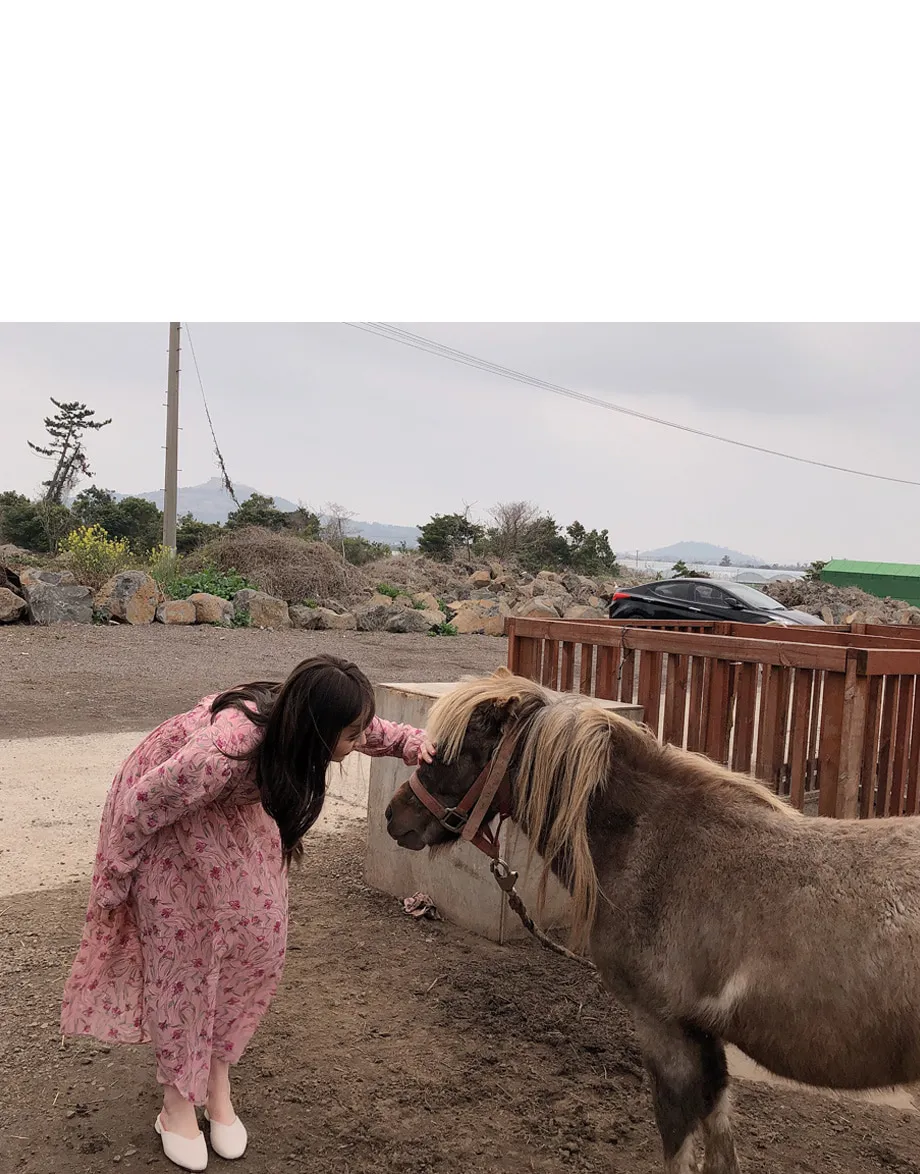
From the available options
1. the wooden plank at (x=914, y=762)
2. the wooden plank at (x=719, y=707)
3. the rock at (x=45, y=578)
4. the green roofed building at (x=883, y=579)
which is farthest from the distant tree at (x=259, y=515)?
the wooden plank at (x=914, y=762)

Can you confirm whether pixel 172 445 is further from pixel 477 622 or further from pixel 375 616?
pixel 477 622

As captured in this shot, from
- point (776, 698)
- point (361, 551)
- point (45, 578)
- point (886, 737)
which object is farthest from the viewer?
point (361, 551)

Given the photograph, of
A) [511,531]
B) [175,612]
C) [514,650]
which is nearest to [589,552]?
[511,531]

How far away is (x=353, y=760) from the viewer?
7488 mm

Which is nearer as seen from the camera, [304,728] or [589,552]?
[304,728]

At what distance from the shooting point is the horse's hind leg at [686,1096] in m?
2.17

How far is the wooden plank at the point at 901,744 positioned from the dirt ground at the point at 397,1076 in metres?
1.61

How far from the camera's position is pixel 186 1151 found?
2.50 m

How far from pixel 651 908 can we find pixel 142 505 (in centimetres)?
2856

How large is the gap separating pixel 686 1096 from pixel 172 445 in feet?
70.4

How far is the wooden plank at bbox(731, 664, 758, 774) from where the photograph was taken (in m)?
4.19

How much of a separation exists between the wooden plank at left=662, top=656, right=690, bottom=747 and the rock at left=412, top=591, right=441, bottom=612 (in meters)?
14.2

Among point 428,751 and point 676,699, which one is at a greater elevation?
point 428,751

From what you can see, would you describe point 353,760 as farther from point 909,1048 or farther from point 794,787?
point 909,1048
